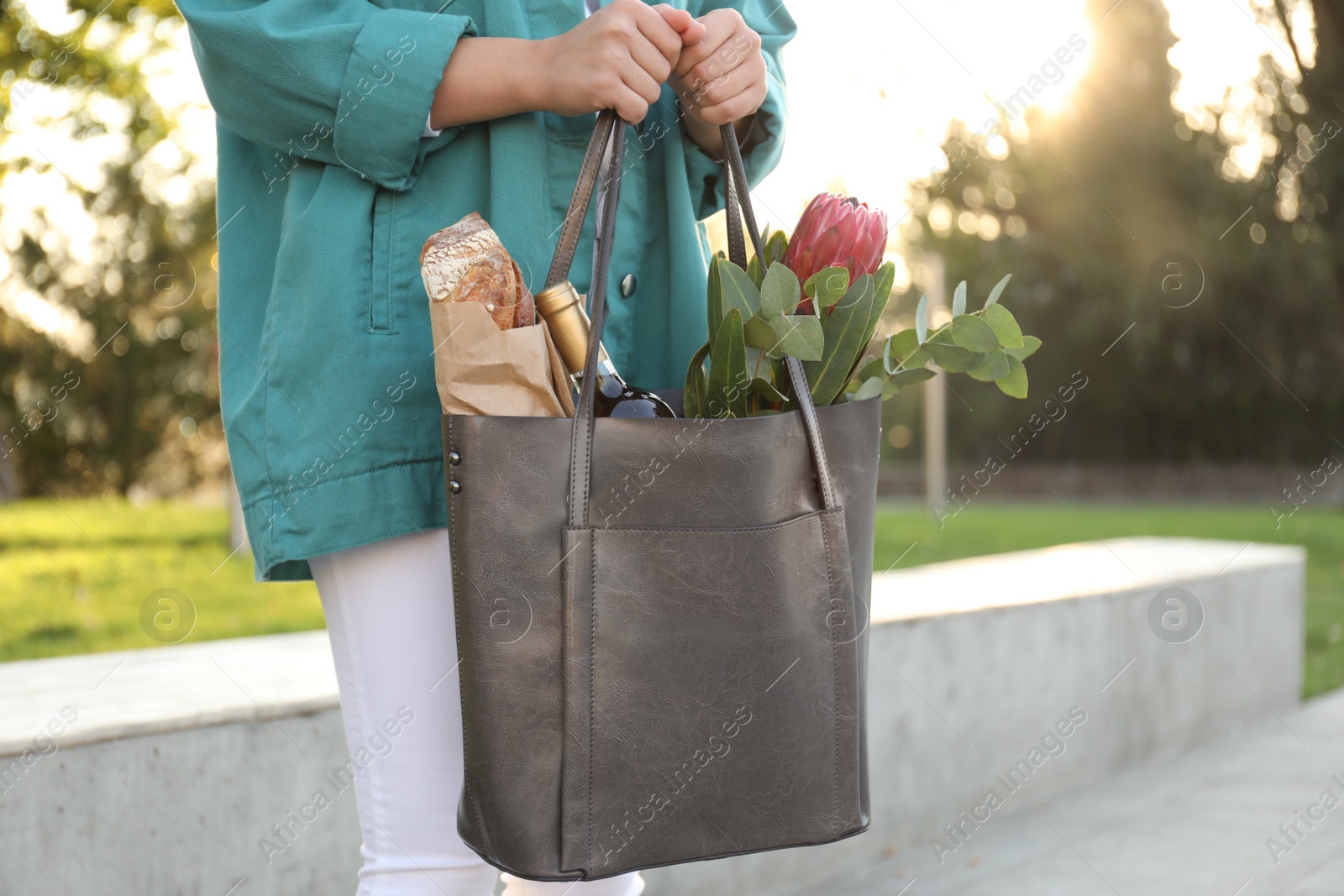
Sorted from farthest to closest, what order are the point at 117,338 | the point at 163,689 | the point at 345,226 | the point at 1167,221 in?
the point at 117,338 < the point at 1167,221 < the point at 163,689 < the point at 345,226

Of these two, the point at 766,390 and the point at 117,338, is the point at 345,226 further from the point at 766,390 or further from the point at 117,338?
the point at 117,338

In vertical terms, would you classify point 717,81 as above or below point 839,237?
above

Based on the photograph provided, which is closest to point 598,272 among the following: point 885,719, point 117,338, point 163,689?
point 163,689

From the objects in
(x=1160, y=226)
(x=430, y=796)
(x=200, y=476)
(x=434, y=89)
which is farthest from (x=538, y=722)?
(x=200, y=476)

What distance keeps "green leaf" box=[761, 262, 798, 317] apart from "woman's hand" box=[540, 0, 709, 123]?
0.18 metres

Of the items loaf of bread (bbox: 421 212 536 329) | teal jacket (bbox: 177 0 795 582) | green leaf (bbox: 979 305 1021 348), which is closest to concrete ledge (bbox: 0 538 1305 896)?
teal jacket (bbox: 177 0 795 582)

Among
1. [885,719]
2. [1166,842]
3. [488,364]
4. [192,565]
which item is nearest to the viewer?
[488,364]

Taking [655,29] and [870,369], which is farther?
[870,369]

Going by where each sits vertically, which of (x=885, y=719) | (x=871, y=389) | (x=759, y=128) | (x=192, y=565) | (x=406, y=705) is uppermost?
(x=759, y=128)

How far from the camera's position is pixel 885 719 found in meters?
2.90

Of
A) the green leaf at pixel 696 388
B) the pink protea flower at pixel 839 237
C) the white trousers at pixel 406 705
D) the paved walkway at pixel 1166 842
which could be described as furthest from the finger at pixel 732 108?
the paved walkway at pixel 1166 842

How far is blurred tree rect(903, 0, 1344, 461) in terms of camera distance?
848cm

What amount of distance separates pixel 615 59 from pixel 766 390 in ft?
1.03

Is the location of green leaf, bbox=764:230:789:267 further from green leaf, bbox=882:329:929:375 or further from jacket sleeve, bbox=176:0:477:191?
jacket sleeve, bbox=176:0:477:191
